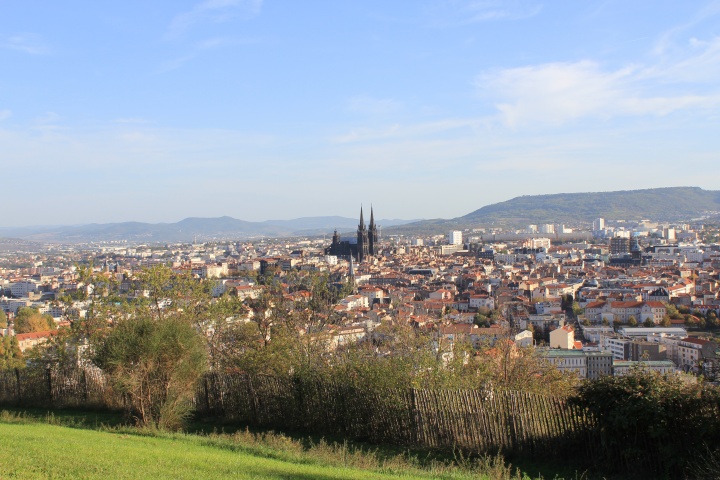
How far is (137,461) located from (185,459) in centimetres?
45

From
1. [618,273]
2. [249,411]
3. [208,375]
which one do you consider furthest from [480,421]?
[618,273]

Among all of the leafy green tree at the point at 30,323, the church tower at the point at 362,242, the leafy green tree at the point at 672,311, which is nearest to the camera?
the leafy green tree at the point at 30,323

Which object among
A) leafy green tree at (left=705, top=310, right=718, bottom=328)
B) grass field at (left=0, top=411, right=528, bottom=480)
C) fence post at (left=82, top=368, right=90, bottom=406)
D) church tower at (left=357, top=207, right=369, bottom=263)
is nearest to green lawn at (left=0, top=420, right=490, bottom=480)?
grass field at (left=0, top=411, right=528, bottom=480)

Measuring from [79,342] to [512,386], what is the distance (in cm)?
781

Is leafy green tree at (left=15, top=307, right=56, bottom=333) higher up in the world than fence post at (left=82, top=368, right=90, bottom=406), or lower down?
lower down

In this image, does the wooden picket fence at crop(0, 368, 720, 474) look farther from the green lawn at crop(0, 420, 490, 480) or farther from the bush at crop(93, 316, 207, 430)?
the green lawn at crop(0, 420, 490, 480)

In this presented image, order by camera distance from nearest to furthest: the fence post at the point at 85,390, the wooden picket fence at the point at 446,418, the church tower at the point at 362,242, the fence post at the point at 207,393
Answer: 1. the wooden picket fence at the point at 446,418
2. the fence post at the point at 207,393
3. the fence post at the point at 85,390
4. the church tower at the point at 362,242

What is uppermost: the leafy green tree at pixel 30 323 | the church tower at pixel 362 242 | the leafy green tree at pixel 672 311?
the church tower at pixel 362 242

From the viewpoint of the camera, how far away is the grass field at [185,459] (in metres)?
6.04

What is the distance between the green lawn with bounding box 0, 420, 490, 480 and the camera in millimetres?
5961

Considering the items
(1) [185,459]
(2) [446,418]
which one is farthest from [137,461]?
(2) [446,418]

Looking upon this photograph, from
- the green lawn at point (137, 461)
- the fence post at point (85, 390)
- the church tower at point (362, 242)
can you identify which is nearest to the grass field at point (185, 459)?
the green lawn at point (137, 461)

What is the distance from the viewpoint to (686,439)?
21.3 ft

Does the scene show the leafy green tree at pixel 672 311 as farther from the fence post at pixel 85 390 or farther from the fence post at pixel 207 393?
the fence post at pixel 85 390
